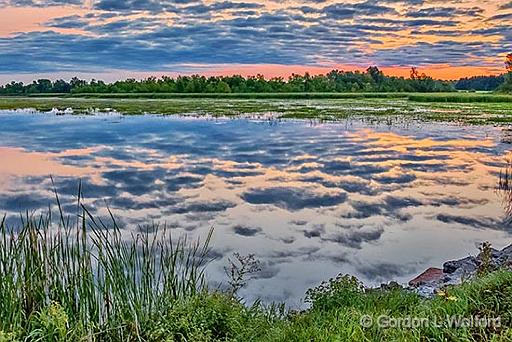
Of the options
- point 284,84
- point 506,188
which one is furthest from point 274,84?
point 506,188

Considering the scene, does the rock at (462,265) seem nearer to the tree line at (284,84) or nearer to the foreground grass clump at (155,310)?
the foreground grass clump at (155,310)

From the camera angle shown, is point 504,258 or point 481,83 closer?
point 504,258

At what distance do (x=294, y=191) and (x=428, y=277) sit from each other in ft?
20.5

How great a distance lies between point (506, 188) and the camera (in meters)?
15.6

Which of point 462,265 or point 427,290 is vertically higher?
point 427,290

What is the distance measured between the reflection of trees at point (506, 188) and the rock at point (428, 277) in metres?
4.28

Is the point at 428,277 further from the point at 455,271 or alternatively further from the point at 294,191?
the point at 294,191

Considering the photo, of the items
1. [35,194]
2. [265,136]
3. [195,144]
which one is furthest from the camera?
[265,136]

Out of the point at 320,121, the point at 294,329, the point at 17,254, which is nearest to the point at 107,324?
the point at 17,254

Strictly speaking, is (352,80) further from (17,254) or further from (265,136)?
(17,254)

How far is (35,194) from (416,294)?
10504 millimetres

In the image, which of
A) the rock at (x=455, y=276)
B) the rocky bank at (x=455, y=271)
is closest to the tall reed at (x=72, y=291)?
the rocky bank at (x=455, y=271)

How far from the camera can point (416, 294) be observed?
6.96 metres

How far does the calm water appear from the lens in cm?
1016
